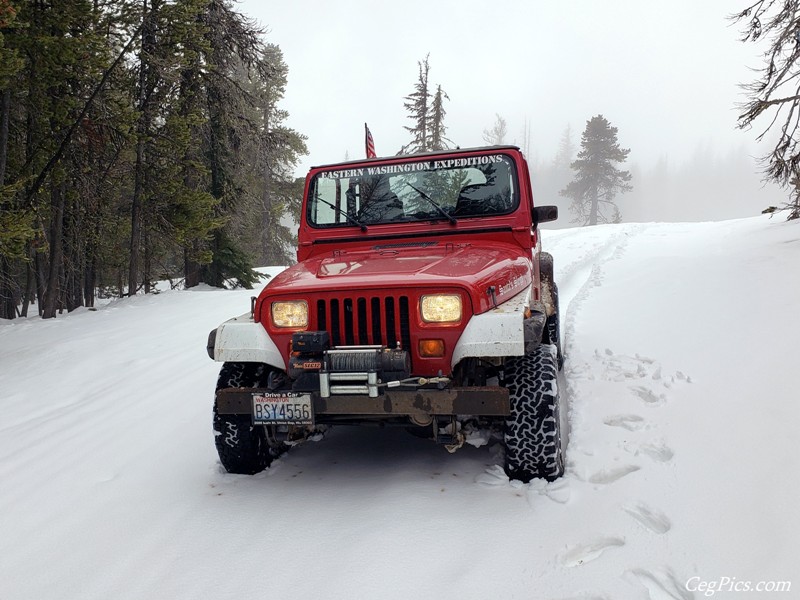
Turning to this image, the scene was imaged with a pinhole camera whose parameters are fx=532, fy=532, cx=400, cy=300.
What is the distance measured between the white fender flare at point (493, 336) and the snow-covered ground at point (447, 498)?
31.8 inches

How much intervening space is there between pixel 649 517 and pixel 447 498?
1005mm

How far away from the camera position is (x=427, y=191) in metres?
4.07

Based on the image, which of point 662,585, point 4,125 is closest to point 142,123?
point 4,125

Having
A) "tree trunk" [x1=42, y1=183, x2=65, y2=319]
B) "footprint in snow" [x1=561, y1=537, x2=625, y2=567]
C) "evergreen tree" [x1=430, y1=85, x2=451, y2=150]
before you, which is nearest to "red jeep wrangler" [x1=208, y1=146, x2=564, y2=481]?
"footprint in snow" [x1=561, y1=537, x2=625, y2=567]

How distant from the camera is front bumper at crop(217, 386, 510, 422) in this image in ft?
8.79

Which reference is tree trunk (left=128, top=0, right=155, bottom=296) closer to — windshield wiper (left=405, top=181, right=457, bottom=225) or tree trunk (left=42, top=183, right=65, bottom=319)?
tree trunk (left=42, top=183, right=65, bottom=319)

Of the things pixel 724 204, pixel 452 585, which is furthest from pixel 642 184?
pixel 452 585

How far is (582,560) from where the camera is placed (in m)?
2.31

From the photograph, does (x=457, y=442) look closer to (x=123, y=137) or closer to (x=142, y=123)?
(x=123, y=137)

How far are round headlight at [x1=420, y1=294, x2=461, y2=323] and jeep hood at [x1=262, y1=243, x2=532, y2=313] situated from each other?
0.06 metres

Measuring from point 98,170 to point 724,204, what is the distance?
10075cm

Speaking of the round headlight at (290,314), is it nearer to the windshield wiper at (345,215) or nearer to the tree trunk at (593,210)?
the windshield wiper at (345,215)

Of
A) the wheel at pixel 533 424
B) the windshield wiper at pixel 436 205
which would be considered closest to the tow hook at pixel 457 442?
the wheel at pixel 533 424

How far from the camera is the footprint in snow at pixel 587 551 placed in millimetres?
2309
